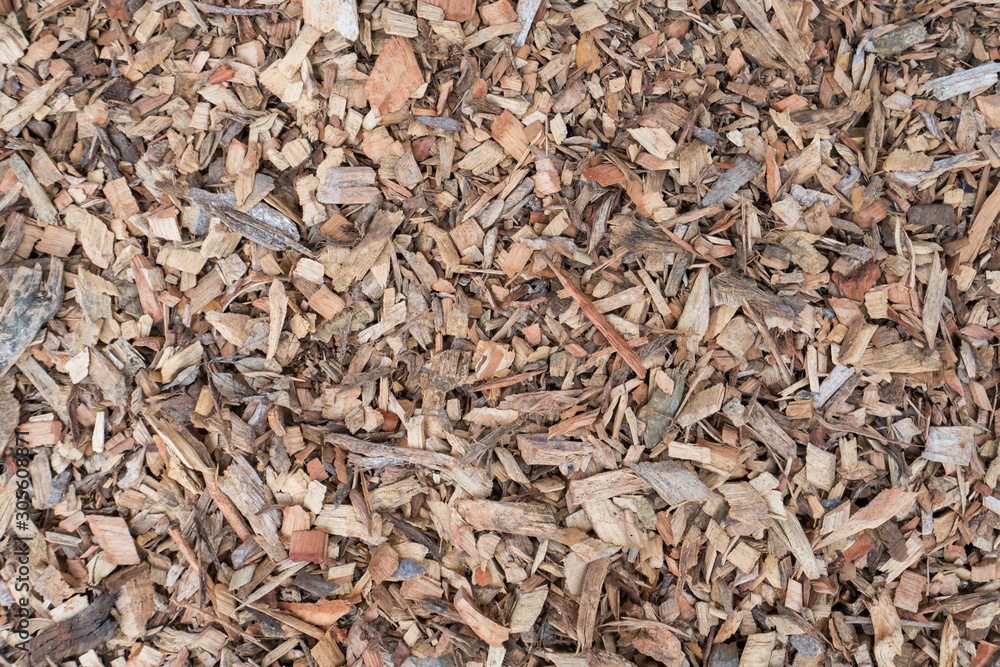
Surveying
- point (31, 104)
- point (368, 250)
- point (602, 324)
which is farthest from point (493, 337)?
point (31, 104)

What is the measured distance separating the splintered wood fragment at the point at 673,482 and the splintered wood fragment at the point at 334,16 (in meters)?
1.22

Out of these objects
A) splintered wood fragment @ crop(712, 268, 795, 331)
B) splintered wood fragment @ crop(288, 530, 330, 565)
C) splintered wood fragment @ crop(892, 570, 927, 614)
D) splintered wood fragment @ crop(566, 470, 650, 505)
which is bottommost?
splintered wood fragment @ crop(892, 570, 927, 614)

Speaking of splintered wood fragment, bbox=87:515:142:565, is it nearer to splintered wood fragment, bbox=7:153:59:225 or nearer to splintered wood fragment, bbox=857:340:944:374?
splintered wood fragment, bbox=7:153:59:225

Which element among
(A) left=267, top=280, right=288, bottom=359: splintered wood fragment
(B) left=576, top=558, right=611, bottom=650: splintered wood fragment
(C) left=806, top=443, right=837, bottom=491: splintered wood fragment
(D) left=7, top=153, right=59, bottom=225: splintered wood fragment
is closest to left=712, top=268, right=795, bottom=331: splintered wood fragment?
(C) left=806, top=443, right=837, bottom=491: splintered wood fragment

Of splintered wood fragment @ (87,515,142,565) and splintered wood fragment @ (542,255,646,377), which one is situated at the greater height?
splintered wood fragment @ (542,255,646,377)

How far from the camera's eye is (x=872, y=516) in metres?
1.41

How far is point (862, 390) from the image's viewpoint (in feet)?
4.73

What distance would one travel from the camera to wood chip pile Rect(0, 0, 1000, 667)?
1388mm

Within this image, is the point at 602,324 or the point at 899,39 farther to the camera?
the point at 899,39

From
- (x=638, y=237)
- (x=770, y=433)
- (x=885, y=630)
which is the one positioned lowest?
(x=885, y=630)

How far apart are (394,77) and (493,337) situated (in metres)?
0.66

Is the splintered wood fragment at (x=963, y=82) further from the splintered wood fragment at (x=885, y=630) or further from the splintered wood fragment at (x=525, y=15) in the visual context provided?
the splintered wood fragment at (x=885, y=630)

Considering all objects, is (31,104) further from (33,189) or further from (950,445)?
(950,445)

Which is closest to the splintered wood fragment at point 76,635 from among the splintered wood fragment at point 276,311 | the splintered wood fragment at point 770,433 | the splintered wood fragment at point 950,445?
the splintered wood fragment at point 276,311
